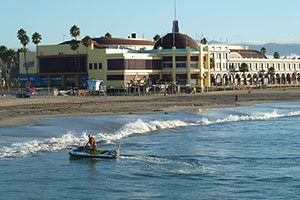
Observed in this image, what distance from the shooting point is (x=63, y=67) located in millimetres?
125688

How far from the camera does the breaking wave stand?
3334cm

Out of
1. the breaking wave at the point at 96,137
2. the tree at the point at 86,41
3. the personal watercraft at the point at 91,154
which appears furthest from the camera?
the tree at the point at 86,41

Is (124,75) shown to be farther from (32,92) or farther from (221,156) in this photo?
(221,156)

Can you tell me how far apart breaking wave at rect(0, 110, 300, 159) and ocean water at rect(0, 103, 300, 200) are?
0.07m

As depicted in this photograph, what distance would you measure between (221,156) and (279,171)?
5142mm

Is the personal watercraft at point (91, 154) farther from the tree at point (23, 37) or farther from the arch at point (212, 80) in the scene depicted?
the arch at point (212, 80)

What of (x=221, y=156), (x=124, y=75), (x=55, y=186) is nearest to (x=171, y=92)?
(x=124, y=75)

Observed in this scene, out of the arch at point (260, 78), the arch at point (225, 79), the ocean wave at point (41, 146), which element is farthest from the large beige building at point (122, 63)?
the ocean wave at point (41, 146)

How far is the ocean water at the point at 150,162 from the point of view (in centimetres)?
2511

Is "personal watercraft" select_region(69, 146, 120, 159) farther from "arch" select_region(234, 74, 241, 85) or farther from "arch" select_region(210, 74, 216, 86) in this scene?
"arch" select_region(234, 74, 241, 85)

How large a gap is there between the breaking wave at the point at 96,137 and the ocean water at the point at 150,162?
0.07 metres

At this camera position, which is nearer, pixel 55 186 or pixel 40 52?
pixel 55 186

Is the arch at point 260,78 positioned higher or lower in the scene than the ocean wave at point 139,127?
higher

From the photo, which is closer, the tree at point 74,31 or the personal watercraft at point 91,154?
the personal watercraft at point 91,154
